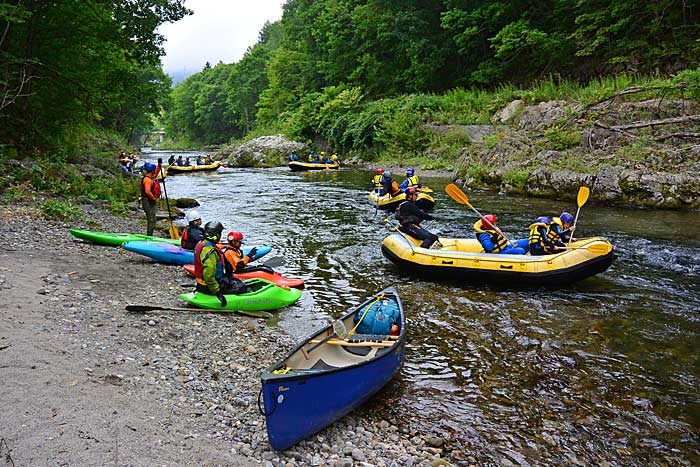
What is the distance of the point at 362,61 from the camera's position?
37.3 metres

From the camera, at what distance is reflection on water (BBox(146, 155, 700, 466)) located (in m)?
4.25

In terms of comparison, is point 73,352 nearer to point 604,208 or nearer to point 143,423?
point 143,423

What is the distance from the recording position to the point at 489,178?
18484 millimetres

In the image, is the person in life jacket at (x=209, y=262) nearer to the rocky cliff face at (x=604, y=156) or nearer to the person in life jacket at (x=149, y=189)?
the person in life jacket at (x=149, y=189)

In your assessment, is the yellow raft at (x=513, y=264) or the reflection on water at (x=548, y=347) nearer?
the reflection on water at (x=548, y=347)

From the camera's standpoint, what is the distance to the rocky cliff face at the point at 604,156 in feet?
46.5

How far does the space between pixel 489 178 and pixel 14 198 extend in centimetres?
1510

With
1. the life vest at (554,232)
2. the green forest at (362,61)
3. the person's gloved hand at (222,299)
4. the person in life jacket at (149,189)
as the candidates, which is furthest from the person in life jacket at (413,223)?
the green forest at (362,61)

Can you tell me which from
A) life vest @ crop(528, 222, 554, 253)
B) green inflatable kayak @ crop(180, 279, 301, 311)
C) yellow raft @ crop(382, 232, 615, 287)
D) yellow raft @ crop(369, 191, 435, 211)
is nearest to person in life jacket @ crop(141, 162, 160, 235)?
green inflatable kayak @ crop(180, 279, 301, 311)

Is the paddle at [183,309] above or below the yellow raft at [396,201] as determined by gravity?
below

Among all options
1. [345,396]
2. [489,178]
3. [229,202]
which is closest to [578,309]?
[345,396]

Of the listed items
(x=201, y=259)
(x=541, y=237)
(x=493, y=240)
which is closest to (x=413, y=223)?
(x=493, y=240)

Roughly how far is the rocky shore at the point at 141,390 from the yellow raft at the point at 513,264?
3.32 meters

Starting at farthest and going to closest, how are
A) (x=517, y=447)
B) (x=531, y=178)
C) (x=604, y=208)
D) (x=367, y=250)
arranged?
(x=531, y=178)
(x=604, y=208)
(x=367, y=250)
(x=517, y=447)
